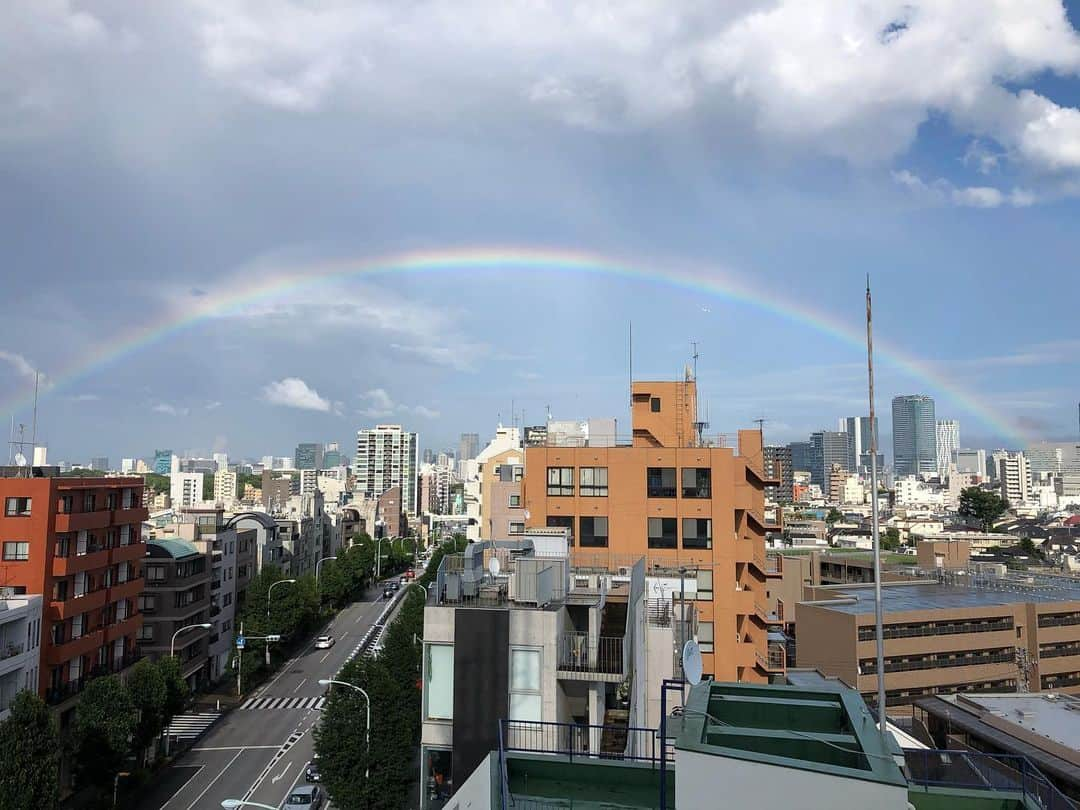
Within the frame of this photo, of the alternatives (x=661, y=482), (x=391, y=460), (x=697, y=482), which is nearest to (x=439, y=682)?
(x=661, y=482)

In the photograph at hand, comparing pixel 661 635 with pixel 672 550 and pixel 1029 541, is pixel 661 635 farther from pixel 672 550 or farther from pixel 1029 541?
pixel 1029 541

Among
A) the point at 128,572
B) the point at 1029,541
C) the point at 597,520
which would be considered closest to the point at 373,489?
the point at 1029,541

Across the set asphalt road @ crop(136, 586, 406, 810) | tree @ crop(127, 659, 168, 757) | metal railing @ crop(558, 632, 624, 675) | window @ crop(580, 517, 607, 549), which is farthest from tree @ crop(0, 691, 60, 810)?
window @ crop(580, 517, 607, 549)

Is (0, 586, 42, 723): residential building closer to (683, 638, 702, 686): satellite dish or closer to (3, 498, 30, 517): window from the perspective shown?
A: (3, 498, 30, 517): window

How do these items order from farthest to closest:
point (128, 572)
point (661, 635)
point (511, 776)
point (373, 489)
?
point (373, 489) < point (128, 572) < point (661, 635) < point (511, 776)

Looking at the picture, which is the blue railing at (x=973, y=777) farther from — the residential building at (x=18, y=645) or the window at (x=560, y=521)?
the residential building at (x=18, y=645)

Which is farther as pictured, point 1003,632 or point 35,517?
point 1003,632
